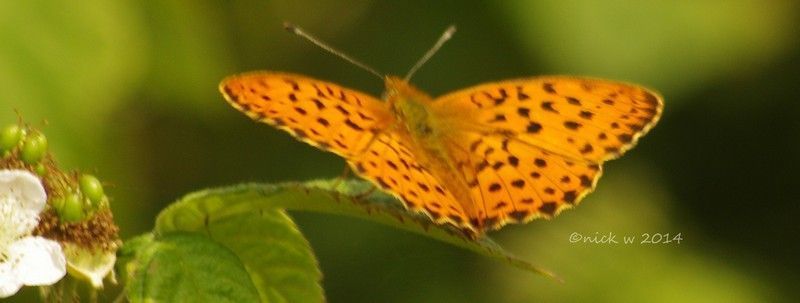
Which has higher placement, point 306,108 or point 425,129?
point 306,108

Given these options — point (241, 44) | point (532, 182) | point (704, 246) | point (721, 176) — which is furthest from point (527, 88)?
point (721, 176)

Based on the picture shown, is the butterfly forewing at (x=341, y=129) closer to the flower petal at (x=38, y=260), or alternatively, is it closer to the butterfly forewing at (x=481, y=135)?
the butterfly forewing at (x=481, y=135)

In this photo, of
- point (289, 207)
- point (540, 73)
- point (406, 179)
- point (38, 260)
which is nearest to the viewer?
point (38, 260)

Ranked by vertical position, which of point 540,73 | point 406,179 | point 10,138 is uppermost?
point 10,138

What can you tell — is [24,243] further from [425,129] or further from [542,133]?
[542,133]

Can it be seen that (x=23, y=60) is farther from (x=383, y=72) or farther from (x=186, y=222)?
(x=383, y=72)

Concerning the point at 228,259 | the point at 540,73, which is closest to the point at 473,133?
the point at 228,259

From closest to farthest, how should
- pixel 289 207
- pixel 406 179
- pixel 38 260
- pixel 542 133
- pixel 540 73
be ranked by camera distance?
pixel 38 260, pixel 289 207, pixel 406 179, pixel 542 133, pixel 540 73
